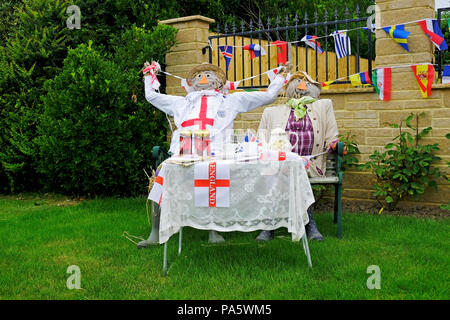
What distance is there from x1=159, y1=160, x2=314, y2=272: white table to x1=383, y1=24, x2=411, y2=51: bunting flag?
2989 mm

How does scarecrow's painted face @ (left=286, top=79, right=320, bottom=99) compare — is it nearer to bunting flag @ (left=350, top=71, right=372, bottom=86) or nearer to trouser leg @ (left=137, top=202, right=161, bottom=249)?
bunting flag @ (left=350, top=71, right=372, bottom=86)

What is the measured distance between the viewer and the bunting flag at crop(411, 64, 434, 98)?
5.91m

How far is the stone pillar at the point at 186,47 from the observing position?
7.48 m

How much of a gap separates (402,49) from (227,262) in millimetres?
3500

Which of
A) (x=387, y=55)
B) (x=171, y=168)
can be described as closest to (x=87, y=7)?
(x=387, y=55)

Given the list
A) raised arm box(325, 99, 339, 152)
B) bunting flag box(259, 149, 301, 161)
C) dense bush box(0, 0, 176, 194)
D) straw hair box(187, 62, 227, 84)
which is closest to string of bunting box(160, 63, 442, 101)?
straw hair box(187, 62, 227, 84)

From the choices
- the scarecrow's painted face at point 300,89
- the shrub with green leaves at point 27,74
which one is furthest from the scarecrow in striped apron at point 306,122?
the shrub with green leaves at point 27,74

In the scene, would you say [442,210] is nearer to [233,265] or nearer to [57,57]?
[233,265]

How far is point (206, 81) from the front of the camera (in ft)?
16.1

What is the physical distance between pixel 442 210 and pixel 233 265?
10.1 feet

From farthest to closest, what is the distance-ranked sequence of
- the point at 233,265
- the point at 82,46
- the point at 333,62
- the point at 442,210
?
the point at 333,62 → the point at 82,46 → the point at 442,210 → the point at 233,265

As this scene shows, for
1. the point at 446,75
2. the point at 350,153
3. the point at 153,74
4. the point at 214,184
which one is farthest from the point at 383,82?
the point at 214,184

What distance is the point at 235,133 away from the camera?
4.19 metres

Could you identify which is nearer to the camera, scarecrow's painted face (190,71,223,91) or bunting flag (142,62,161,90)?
scarecrow's painted face (190,71,223,91)
